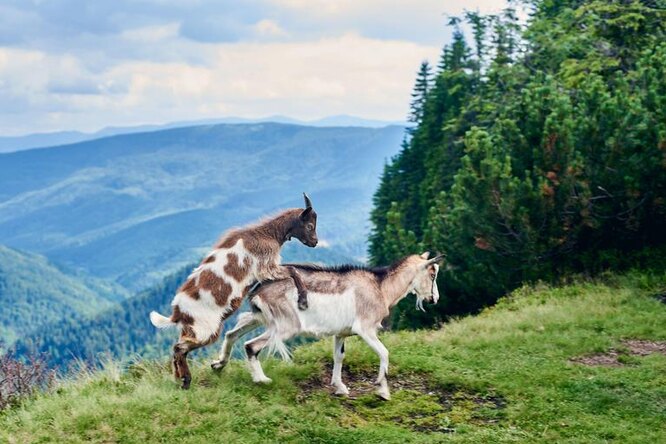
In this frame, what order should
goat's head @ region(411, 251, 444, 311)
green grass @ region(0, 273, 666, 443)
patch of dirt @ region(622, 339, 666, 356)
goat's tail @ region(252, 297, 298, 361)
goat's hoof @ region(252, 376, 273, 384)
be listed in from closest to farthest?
green grass @ region(0, 273, 666, 443)
goat's tail @ region(252, 297, 298, 361)
goat's hoof @ region(252, 376, 273, 384)
goat's head @ region(411, 251, 444, 311)
patch of dirt @ region(622, 339, 666, 356)

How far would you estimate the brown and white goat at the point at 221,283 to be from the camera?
10.7 metres

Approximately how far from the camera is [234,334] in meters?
11.5

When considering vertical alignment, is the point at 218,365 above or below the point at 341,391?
above

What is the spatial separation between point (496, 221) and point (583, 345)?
6831mm

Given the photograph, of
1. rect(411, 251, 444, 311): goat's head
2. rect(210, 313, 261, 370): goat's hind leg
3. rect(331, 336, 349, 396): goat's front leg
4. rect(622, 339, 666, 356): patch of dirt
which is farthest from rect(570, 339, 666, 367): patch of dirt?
rect(210, 313, 261, 370): goat's hind leg

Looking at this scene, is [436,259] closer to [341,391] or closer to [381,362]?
[381,362]

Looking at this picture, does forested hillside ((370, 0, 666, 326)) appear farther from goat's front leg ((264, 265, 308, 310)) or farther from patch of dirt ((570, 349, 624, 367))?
goat's front leg ((264, 265, 308, 310))

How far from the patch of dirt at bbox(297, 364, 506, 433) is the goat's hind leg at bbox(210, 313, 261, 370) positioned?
1.26 meters

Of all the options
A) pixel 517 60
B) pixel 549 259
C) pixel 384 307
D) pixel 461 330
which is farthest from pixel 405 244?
pixel 384 307

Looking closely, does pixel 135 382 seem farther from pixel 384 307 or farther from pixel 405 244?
pixel 405 244

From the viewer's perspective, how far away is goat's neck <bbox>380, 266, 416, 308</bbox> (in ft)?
39.7

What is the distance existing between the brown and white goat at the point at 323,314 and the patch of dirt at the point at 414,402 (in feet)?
0.82

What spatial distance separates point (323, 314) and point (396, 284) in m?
1.67

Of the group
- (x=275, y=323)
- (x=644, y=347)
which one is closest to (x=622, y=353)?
(x=644, y=347)
